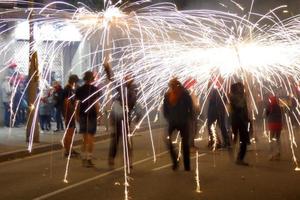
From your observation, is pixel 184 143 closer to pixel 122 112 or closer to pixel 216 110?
pixel 122 112

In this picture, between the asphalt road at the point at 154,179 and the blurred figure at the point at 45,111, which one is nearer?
the asphalt road at the point at 154,179

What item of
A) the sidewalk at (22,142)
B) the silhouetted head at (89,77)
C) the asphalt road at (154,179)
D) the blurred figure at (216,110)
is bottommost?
the asphalt road at (154,179)

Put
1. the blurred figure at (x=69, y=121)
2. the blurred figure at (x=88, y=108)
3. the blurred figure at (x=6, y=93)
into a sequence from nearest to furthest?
1. the blurred figure at (x=88, y=108)
2. the blurred figure at (x=69, y=121)
3. the blurred figure at (x=6, y=93)

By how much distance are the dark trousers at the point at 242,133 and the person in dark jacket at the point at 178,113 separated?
1356 mm

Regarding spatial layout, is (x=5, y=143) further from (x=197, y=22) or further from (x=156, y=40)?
(x=197, y=22)

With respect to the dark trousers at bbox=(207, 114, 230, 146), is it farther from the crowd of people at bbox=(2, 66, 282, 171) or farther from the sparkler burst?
the sparkler burst

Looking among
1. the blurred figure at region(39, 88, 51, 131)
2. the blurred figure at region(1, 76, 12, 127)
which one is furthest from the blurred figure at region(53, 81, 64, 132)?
the blurred figure at region(1, 76, 12, 127)

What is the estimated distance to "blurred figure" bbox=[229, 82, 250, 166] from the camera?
14.3 meters

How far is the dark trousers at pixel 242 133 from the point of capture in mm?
14289

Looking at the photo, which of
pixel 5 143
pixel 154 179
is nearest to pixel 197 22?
pixel 154 179

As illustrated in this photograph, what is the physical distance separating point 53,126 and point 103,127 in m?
1.72

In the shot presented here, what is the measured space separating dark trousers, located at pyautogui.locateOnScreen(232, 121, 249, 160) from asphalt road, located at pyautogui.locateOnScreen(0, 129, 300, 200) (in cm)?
28

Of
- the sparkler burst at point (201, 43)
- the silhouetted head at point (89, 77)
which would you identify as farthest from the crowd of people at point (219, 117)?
the silhouetted head at point (89, 77)

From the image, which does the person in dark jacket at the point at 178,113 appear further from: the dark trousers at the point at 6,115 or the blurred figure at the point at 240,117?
the dark trousers at the point at 6,115
